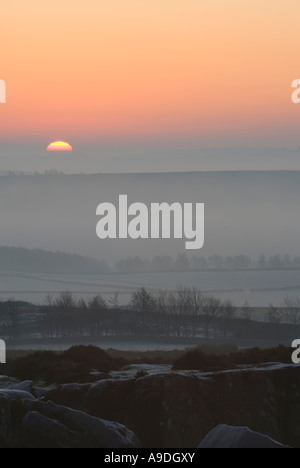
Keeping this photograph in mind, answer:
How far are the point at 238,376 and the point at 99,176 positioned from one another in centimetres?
7191

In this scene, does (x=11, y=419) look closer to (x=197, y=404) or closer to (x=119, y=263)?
(x=197, y=404)

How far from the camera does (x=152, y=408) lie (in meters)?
26.6

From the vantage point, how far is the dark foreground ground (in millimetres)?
25109

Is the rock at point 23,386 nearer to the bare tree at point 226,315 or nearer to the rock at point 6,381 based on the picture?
the rock at point 6,381

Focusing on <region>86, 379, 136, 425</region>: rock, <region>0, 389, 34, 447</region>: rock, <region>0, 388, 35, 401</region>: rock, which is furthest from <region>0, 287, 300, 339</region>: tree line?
<region>0, 389, 34, 447</region>: rock

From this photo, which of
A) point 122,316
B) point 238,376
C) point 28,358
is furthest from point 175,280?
point 238,376

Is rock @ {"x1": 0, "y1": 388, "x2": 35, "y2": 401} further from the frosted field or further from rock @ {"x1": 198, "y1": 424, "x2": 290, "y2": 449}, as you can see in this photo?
the frosted field

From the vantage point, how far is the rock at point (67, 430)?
24.9 metres

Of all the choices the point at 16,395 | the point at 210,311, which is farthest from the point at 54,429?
the point at 210,311

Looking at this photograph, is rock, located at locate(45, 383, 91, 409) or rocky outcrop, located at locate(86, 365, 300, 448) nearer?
rocky outcrop, located at locate(86, 365, 300, 448)

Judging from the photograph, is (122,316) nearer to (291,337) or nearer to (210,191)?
(291,337)

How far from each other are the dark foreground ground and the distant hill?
6326 cm

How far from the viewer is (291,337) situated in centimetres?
5862

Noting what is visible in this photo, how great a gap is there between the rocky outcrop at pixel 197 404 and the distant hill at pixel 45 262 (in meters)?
63.8
